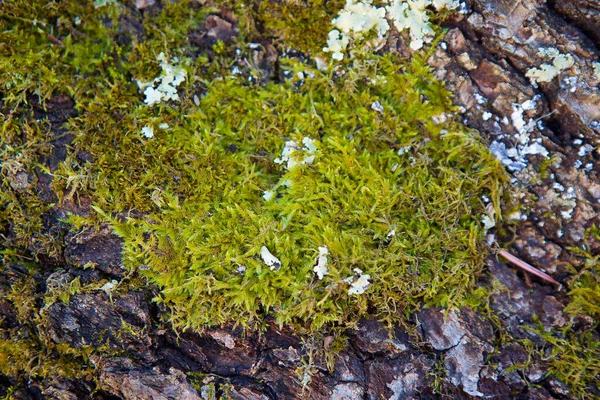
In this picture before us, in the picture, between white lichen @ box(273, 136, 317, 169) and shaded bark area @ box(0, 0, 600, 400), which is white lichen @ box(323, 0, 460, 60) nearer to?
shaded bark area @ box(0, 0, 600, 400)

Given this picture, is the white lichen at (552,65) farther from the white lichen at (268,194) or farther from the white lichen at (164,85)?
the white lichen at (164,85)

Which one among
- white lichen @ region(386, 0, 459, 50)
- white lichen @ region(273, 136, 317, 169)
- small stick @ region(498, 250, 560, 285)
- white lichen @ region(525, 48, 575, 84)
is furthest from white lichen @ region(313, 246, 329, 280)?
white lichen @ region(525, 48, 575, 84)

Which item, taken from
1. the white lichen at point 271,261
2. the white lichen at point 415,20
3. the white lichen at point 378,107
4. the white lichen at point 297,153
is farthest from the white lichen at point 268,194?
the white lichen at point 415,20

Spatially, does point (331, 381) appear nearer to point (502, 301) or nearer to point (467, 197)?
point (502, 301)

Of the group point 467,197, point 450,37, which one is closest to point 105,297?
point 467,197

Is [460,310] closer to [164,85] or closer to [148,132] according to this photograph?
[148,132]
